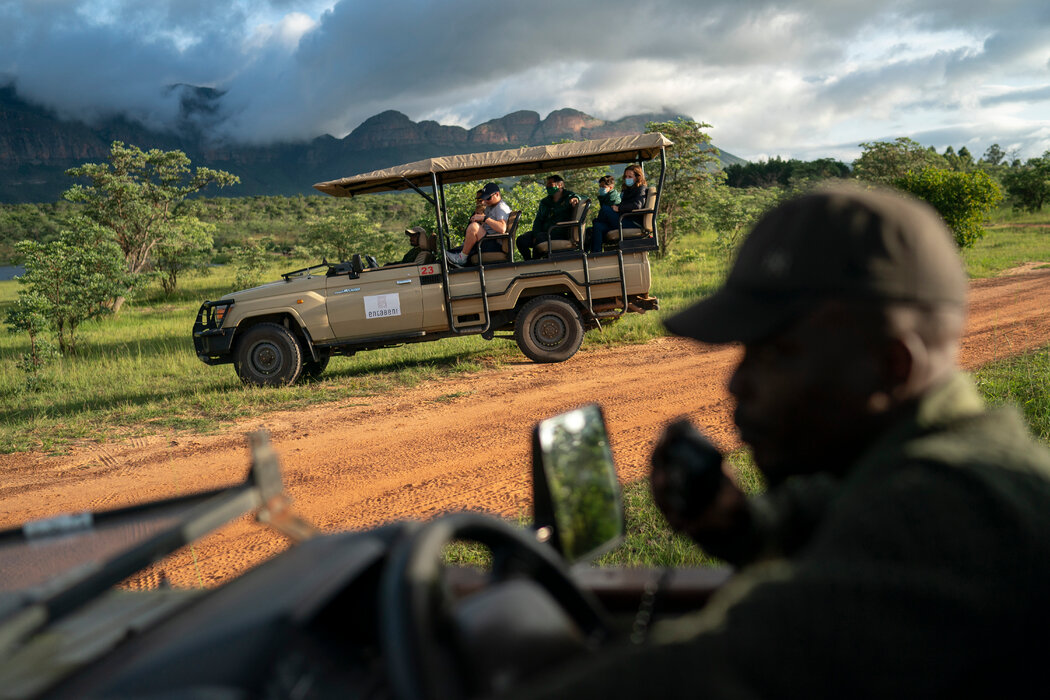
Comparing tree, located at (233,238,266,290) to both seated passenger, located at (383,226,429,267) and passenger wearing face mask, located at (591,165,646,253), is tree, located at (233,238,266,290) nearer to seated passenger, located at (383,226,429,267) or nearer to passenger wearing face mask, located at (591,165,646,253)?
seated passenger, located at (383,226,429,267)

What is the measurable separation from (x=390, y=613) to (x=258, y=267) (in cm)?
2588

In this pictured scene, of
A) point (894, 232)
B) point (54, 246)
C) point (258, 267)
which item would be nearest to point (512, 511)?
point (894, 232)

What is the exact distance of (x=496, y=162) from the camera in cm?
923

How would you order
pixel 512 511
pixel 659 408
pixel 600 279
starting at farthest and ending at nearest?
1. pixel 600 279
2. pixel 659 408
3. pixel 512 511

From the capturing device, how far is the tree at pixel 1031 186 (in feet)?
114

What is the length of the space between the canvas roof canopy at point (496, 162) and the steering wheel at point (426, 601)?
324 inches

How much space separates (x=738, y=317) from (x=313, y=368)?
9.48 metres

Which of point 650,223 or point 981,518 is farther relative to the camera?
point 650,223

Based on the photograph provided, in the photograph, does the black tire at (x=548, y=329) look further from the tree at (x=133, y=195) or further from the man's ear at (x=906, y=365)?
the tree at (x=133, y=195)

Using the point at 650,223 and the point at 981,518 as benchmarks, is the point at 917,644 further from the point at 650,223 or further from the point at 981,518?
the point at 650,223

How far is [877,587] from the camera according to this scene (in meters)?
0.78

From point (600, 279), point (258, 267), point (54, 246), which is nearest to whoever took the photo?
point (600, 279)

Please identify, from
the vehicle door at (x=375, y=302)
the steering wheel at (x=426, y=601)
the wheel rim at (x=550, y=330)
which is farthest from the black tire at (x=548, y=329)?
the steering wheel at (x=426, y=601)

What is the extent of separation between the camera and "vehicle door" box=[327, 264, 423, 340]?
9188mm
